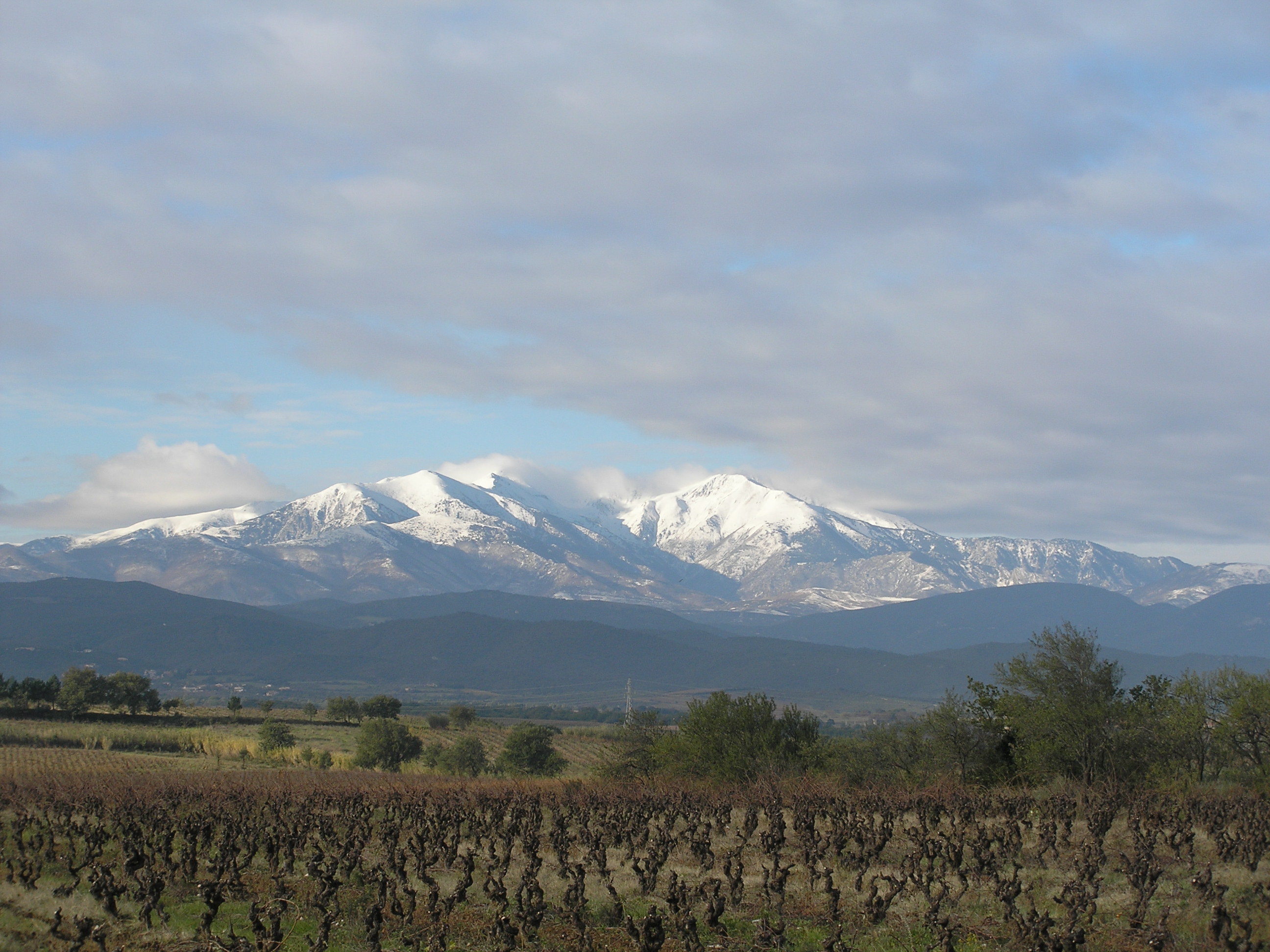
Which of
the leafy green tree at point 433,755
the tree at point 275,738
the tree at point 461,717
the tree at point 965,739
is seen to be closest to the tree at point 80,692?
the tree at point 275,738

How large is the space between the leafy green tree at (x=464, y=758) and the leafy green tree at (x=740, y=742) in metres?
24.1

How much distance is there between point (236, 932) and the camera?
65.2 ft

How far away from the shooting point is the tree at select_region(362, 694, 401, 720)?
128625 mm

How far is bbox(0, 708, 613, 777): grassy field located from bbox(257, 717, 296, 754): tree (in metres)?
0.86

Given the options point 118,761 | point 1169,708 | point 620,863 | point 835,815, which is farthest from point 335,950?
point 118,761

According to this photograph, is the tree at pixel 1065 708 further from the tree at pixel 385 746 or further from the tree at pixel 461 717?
the tree at pixel 461 717

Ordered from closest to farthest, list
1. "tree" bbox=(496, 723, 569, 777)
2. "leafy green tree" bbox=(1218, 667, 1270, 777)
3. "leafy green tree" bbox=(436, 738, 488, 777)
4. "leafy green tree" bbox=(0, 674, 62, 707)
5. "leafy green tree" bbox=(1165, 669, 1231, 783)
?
"leafy green tree" bbox=(1218, 667, 1270, 777) → "leafy green tree" bbox=(1165, 669, 1231, 783) → "leafy green tree" bbox=(436, 738, 488, 777) → "tree" bbox=(496, 723, 569, 777) → "leafy green tree" bbox=(0, 674, 62, 707)

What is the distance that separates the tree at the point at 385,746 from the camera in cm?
7400

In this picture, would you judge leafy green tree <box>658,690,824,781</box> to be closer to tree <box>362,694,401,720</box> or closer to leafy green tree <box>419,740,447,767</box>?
leafy green tree <box>419,740,447,767</box>

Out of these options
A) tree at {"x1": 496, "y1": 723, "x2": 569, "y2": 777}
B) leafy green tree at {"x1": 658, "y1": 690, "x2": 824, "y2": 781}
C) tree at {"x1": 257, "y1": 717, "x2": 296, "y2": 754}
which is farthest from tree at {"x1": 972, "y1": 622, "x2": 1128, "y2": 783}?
tree at {"x1": 257, "y1": 717, "x2": 296, "y2": 754}

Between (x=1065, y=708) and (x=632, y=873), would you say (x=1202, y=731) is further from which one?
(x=632, y=873)

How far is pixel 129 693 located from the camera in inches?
4050

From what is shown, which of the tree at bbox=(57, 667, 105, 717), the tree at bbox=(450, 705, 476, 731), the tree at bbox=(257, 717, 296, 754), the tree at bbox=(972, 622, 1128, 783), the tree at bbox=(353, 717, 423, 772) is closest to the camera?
the tree at bbox=(972, 622, 1128, 783)

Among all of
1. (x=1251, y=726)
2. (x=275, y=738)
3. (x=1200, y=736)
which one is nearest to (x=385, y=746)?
(x=275, y=738)
